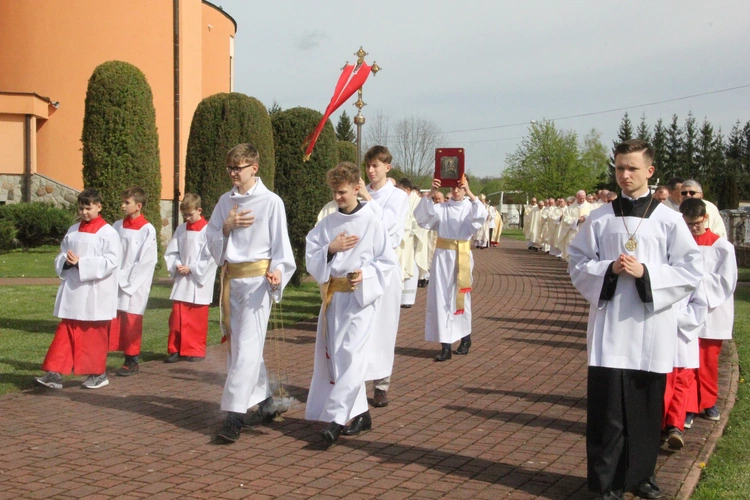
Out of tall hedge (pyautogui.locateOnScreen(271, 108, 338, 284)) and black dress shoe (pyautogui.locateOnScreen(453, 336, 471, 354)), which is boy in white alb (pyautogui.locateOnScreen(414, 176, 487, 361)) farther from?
tall hedge (pyautogui.locateOnScreen(271, 108, 338, 284))

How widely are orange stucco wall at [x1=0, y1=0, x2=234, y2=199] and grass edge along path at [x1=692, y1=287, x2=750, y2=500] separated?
23023 mm

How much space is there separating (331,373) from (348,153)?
16997 mm

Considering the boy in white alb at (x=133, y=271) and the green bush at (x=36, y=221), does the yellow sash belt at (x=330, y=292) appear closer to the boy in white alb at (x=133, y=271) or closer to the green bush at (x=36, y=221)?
the boy in white alb at (x=133, y=271)

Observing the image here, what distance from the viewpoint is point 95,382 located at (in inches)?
340

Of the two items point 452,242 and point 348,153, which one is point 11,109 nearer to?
point 348,153

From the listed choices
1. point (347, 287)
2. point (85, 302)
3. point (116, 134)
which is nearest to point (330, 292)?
point (347, 287)

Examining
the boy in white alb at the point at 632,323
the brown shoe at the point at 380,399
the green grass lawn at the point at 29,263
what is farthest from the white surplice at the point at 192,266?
the green grass lawn at the point at 29,263

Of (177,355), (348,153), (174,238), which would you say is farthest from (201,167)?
(348,153)

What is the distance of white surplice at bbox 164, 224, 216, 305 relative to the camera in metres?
10.4

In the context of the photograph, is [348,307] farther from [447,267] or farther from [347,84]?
[347,84]

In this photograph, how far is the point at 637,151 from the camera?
17.3 feet

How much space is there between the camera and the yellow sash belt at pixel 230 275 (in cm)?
687

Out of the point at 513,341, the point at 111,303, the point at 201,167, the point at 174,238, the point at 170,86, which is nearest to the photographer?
the point at 111,303

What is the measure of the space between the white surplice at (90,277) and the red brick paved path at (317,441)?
2.45ft
